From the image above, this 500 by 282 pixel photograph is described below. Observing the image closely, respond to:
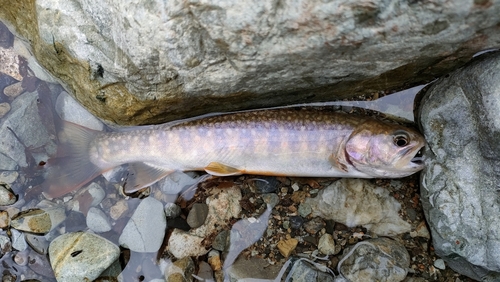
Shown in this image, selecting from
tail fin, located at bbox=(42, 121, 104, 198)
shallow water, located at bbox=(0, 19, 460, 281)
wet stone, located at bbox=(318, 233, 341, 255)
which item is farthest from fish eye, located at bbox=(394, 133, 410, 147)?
tail fin, located at bbox=(42, 121, 104, 198)

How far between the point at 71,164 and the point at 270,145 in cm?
168

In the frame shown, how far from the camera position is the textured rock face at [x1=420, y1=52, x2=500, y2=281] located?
2.78m

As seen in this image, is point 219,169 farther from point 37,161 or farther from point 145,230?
point 37,161

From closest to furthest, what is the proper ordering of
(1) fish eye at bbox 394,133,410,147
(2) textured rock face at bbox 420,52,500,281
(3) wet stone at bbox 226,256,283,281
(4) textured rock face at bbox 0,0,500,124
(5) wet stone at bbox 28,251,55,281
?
(4) textured rock face at bbox 0,0,500,124
(2) textured rock face at bbox 420,52,500,281
(1) fish eye at bbox 394,133,410,147
(3) wet stone at bbox 226,256,283,281
(5) wet stone at bbox 28,251,55,281

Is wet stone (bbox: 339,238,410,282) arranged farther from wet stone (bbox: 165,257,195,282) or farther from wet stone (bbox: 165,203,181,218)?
wet stone (bbox: 165,203,181,218)

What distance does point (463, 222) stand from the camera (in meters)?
2.97

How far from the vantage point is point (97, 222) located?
3.46 m

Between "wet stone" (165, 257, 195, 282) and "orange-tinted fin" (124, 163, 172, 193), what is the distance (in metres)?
0.71

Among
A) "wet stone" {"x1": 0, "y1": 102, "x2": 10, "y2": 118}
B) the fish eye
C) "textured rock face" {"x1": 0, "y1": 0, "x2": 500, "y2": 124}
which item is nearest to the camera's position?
"textured rock face" {"x1": 0, "y1": 0, "x2": 500, "y2": 124}

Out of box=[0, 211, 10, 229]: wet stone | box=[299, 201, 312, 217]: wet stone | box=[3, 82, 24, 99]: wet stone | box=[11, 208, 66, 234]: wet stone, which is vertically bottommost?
box=[299, 201, 312, 217]: wet stone

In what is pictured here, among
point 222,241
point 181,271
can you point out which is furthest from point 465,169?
point 181,271

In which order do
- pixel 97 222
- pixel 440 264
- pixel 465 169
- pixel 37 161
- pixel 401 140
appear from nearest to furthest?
pixel 465 169
pixel 401 140
pixel 440 264
pixel 97 222
pixel 37 161

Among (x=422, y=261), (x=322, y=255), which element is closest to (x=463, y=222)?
(x=422, y=261)

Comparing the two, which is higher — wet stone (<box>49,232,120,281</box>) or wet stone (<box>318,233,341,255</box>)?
wet stone (<box>49,232,120,281</box>)
